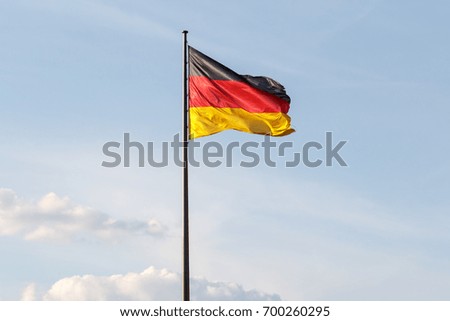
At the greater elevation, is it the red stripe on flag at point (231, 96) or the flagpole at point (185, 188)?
the red stripe on flag at point (231, 96)

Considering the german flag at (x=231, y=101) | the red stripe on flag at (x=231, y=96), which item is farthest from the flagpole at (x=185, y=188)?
the red stripe on flag at (x=231, y=96)

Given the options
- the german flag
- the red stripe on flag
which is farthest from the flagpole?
the red stripe on flag

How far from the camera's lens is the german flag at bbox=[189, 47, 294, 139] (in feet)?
110

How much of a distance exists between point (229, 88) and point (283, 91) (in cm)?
219

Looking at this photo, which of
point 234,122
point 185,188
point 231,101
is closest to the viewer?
point 185,188

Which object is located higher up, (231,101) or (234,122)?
(231,101)

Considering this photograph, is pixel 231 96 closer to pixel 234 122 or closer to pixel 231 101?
pixel 231 101

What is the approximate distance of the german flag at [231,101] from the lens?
33406 millimetres

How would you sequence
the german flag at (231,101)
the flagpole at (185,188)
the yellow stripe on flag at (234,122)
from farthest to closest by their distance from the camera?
1. the german flag at (231,101)
2. the yellow stripe on flag at (234,122)
3. the flagpole at (185,188)

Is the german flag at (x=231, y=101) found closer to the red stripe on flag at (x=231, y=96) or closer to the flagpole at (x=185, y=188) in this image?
the red stripe on flag at (x=231, y=96)

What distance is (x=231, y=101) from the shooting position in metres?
33.9

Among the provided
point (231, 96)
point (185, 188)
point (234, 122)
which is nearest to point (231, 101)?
point (231, 96)

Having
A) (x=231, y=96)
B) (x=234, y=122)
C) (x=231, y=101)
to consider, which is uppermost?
(x=231, y=96)
